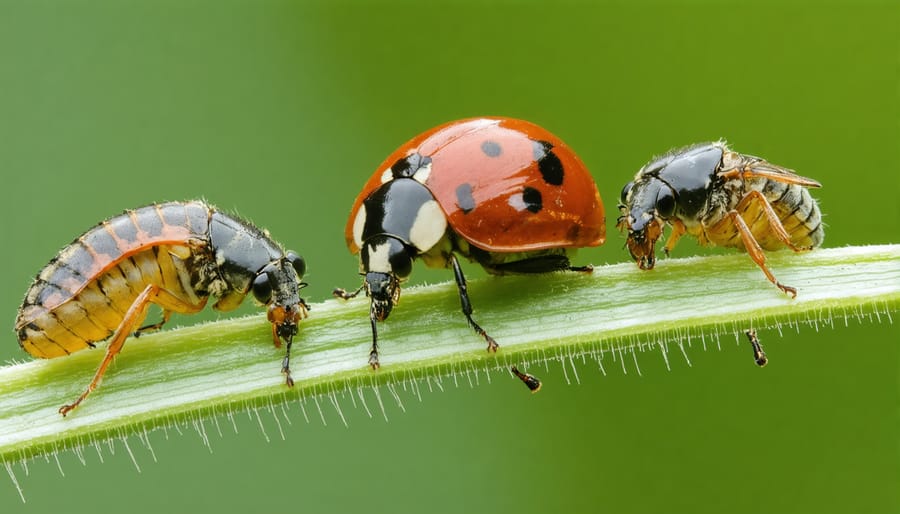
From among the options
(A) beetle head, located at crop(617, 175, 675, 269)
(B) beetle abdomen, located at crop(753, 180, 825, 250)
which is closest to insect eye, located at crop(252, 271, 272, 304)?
(A) beetle head, located at crop(617, 175, 675, 269)

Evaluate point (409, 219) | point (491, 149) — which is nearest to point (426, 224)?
point (409, 219)

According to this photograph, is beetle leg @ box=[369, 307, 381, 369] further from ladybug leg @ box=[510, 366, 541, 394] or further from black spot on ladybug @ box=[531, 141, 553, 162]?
black spot on ladybug @ box=[531, 141, 553, 162]

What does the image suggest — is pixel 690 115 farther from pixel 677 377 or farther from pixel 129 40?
pixel 129 40

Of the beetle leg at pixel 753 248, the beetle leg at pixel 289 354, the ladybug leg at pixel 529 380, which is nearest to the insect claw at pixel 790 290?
the beetle leg at pixel 753 248

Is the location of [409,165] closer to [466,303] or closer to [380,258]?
[380,258]

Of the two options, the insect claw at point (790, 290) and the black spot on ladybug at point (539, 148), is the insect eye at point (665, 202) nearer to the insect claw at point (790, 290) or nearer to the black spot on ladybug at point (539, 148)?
the black spot on ladybug at point (539, 148)
